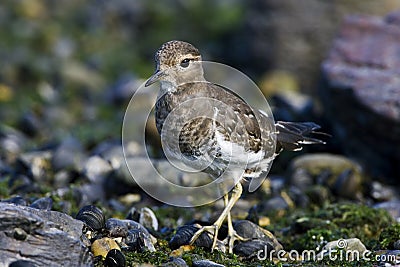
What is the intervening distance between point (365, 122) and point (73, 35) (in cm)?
849

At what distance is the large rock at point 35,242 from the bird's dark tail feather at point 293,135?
2.70 metres

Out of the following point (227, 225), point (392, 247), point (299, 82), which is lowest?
point (392, 247)

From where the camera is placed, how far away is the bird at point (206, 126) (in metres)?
6.29

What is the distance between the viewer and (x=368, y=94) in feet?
30.7

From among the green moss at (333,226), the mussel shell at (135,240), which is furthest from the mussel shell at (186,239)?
the green moss at (333,226)

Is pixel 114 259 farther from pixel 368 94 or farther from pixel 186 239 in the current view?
pixel 368 94

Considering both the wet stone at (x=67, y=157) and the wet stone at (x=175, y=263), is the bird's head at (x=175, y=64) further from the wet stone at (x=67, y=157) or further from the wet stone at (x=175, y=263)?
the wet stone at (x=67, y=157)

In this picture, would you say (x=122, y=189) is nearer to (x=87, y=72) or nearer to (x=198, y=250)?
(x=198, y=250)

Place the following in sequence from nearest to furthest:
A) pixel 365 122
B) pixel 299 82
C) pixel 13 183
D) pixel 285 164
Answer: pixel 13 183 < pixel 365 122 < pixel 285 164 < pixel 299 82

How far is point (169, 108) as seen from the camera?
6531 millimetres

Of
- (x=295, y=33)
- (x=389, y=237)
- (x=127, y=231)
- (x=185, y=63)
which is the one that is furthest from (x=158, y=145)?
(x=295, y=33)

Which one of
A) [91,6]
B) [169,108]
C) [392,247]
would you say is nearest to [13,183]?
[169,108]

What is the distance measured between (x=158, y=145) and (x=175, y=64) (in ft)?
12.3

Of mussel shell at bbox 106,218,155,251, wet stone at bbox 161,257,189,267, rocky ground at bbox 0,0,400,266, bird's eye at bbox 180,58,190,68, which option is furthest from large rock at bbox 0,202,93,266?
bird's eye at bbox 180,58,190,68
